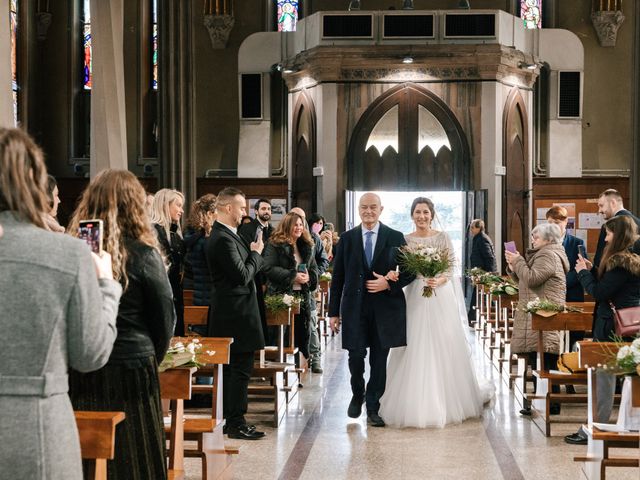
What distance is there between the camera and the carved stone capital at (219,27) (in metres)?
22.3

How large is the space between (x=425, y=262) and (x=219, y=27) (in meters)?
15.4

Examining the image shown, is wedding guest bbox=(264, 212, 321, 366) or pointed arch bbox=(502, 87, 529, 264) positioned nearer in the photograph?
wedding guest bbox=(264, 212, 321, 366)

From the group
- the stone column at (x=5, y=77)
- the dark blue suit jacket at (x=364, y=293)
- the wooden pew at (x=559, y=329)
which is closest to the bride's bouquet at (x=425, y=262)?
the dark blue suit jacket at (x=364, y=293)

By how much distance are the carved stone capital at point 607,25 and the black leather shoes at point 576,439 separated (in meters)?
16.3

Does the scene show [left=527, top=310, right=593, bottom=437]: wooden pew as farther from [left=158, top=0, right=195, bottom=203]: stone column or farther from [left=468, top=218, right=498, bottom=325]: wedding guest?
[left=158, top=0, right=195, bottom=203]: stone column

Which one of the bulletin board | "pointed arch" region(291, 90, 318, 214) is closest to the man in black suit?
"pointed arch" region(291, 90, 318, 214)

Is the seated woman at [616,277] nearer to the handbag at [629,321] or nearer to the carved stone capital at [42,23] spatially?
the handbag at [629,321]

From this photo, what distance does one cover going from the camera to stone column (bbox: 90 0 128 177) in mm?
13102

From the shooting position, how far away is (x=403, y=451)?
7.05 metres

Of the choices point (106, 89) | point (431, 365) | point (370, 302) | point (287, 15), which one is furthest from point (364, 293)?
point (287, 15)

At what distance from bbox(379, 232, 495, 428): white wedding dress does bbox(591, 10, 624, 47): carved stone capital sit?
15007 millimetres

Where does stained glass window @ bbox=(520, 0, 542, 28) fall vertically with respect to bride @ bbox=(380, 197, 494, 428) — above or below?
above

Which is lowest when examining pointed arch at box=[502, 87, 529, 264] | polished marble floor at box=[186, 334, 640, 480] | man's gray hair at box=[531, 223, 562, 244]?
polished marble floor at box=[186, 334, 640, 480]

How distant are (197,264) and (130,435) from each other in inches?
166
